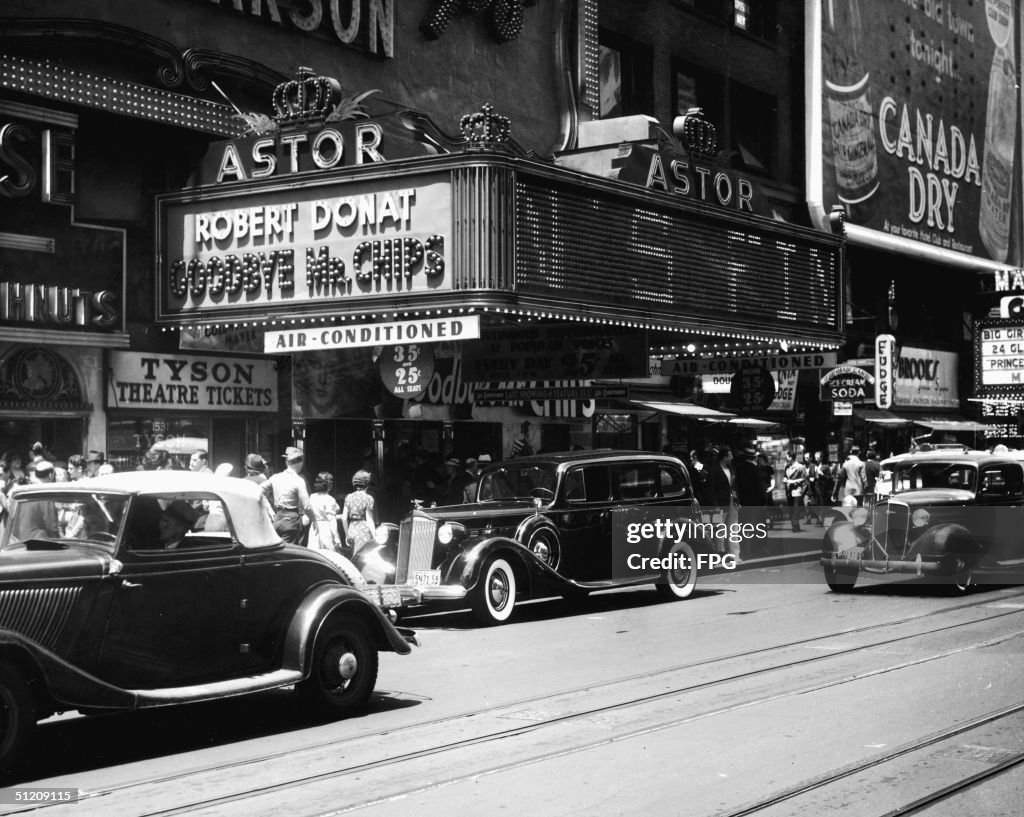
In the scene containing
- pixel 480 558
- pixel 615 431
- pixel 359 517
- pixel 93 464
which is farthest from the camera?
pixel 615 431

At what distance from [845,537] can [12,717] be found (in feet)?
38.6

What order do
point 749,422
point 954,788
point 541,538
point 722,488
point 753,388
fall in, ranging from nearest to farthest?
1. point 954,788
2. point 541,538
3. point 722,488
4. point 753,388
5. point 749,422

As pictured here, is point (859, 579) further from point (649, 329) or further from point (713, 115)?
point (713, 115)

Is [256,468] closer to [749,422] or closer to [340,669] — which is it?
[340,669]

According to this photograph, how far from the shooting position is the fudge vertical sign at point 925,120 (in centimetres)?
3462

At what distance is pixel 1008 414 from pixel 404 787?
41.0 metres

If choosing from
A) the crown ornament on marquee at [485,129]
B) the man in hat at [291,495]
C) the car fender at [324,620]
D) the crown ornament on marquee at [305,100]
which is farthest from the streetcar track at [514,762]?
Answer: the crown ornament on marquee at [305,100]

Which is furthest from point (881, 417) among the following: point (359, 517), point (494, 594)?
point (494, 594)

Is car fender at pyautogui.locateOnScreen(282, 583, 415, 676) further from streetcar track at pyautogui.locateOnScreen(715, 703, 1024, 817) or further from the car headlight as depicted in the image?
the car headlight

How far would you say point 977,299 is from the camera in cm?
4409

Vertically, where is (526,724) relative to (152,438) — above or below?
below

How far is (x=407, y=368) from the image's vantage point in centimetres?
1912

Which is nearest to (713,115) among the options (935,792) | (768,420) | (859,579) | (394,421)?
(768,420)

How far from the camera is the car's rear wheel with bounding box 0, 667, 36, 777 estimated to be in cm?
694
